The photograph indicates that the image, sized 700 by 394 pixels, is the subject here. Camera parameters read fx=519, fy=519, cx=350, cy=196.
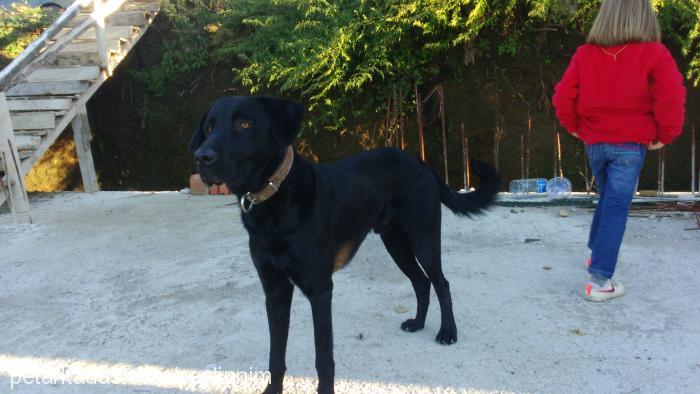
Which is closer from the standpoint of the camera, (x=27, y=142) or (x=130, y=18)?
(x=27, y=142)

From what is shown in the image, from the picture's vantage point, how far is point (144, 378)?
2645mm

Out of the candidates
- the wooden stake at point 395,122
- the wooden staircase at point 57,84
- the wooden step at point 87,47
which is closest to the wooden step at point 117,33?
the wooden staircase at point 57,84

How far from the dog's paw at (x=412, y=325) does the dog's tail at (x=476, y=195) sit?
713 mm

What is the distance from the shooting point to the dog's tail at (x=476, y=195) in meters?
3.17

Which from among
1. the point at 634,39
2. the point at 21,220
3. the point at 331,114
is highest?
the point at 634,39

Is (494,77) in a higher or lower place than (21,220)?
higher

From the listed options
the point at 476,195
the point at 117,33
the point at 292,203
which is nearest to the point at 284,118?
the point at 292,203

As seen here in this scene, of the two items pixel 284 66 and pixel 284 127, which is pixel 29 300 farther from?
pixel 284 66

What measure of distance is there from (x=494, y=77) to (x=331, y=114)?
2325 mm

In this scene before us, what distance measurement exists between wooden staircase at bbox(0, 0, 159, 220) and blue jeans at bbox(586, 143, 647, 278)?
5913 mm

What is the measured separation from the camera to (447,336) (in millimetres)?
2881

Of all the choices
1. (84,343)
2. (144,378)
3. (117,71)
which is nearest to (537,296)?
(144,378)

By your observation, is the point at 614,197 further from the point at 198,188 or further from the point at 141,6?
the point at 141,6

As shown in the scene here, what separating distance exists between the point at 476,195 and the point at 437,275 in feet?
2.00
